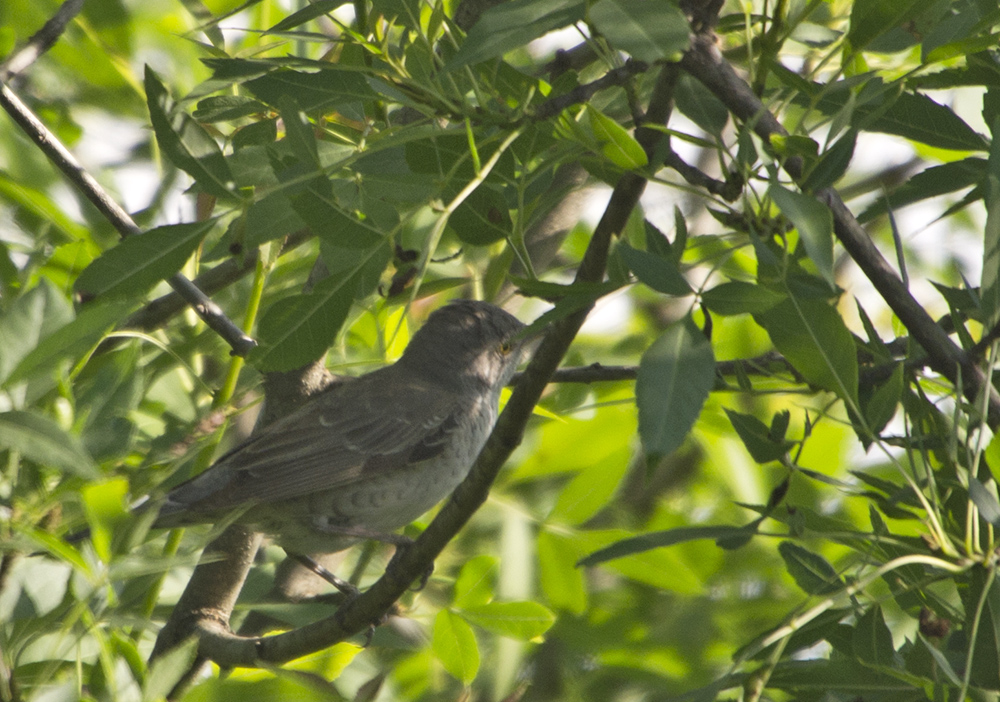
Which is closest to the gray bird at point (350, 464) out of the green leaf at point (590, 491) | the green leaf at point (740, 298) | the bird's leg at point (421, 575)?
the bird's leg at point (421, 575)

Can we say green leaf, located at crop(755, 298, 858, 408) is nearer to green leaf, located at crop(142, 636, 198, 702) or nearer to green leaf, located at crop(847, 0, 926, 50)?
green leaf, located at crop(847, 0, 926, 50)

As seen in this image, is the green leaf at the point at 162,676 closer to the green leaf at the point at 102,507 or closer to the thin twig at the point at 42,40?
the green leaf at the point at 102,507

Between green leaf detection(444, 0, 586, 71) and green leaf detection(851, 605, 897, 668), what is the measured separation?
115cm

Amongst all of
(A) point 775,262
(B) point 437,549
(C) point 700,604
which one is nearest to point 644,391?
(A) point 775,262

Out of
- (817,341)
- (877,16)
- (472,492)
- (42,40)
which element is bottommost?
(472,492)

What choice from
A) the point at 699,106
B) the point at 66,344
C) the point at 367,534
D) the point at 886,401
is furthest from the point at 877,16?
the point at 367,534

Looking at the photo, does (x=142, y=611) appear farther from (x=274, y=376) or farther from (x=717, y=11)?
(x=717, y=11)

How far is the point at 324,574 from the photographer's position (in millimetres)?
3613

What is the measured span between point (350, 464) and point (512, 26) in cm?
247

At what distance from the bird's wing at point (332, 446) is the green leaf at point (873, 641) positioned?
6.99ft

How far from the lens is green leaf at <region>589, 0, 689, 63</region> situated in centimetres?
139

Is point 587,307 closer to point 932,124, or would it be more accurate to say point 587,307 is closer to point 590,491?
point 932,124

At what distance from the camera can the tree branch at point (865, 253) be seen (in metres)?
1.79

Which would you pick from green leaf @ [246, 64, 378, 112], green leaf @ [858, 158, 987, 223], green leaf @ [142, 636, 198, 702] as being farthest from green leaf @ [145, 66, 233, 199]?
green leaf @ [858, 158, 987, 223]
